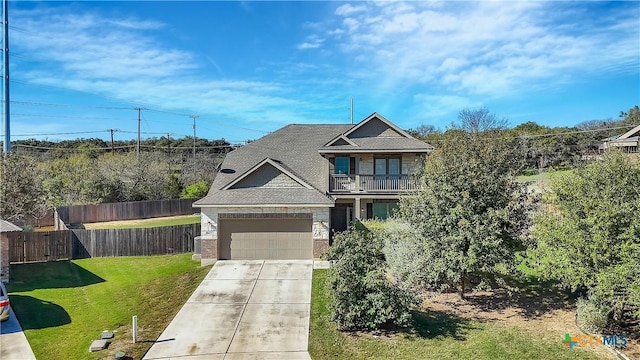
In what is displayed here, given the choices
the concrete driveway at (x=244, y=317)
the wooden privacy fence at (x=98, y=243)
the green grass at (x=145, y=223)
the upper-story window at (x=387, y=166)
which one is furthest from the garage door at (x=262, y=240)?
the green grass at (x=145, y=223)

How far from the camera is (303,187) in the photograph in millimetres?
20766

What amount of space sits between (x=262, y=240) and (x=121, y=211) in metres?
18.3

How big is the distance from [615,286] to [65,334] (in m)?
15.8

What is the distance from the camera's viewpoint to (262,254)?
2002 centimetres

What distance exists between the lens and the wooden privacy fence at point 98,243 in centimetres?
1948

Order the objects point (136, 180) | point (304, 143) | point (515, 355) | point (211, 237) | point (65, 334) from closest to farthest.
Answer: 1. point (515, 355)
2. point (65, 334)
3. point (211, 237)
4. point (304, 143)
5. point (136, 180)

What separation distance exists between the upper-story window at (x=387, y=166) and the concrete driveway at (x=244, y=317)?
7.61m

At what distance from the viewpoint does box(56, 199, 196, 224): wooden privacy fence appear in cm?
3041

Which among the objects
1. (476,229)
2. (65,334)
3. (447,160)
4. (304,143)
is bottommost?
(65,334)

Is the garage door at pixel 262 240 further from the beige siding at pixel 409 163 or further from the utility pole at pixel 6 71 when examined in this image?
the utility pole at pixel 6 71

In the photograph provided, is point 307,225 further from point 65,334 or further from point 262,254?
point 65,334

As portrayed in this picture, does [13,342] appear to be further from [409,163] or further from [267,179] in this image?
[409,163]

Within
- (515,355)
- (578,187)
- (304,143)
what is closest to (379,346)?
(515,355)

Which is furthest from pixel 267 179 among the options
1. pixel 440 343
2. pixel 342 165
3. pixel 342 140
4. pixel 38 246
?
pixel 440 343
